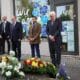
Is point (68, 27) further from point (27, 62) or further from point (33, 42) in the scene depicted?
point (27, 62)

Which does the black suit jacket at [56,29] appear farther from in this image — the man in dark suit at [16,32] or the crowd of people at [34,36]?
the man in dark suit at [16,32]

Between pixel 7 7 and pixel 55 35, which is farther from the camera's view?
pixel 7 7

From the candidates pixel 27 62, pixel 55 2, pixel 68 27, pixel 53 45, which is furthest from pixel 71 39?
pixel 27 62

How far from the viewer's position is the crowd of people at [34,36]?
1226 centimetres

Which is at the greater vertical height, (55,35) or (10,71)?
(55,35)

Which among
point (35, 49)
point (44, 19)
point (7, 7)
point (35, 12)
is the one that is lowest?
point (35, 49)

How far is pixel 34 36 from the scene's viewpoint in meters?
13.9

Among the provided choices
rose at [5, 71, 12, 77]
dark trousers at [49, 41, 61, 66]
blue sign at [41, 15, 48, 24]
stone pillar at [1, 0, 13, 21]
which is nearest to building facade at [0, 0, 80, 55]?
blue sign at [41, 15, 48, 24]

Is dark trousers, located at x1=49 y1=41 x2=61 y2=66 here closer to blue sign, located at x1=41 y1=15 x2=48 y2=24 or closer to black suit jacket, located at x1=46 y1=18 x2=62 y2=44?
black suit jacket, located at x1=46 y1=18 x2=62 y2=44

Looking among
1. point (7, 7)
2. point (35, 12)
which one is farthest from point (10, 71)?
point (7, 7)

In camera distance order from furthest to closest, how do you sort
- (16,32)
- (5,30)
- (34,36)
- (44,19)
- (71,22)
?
(44,19), (5,30), (71,22), (16,32), (34,36)

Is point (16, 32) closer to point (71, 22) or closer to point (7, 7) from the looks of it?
point (71, 22)

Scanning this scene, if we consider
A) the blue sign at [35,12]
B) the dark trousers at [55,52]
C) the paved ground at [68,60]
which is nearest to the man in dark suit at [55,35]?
the dark trousers at [55,52]

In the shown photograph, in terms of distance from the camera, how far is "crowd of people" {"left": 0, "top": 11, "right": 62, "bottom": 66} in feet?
40.2
